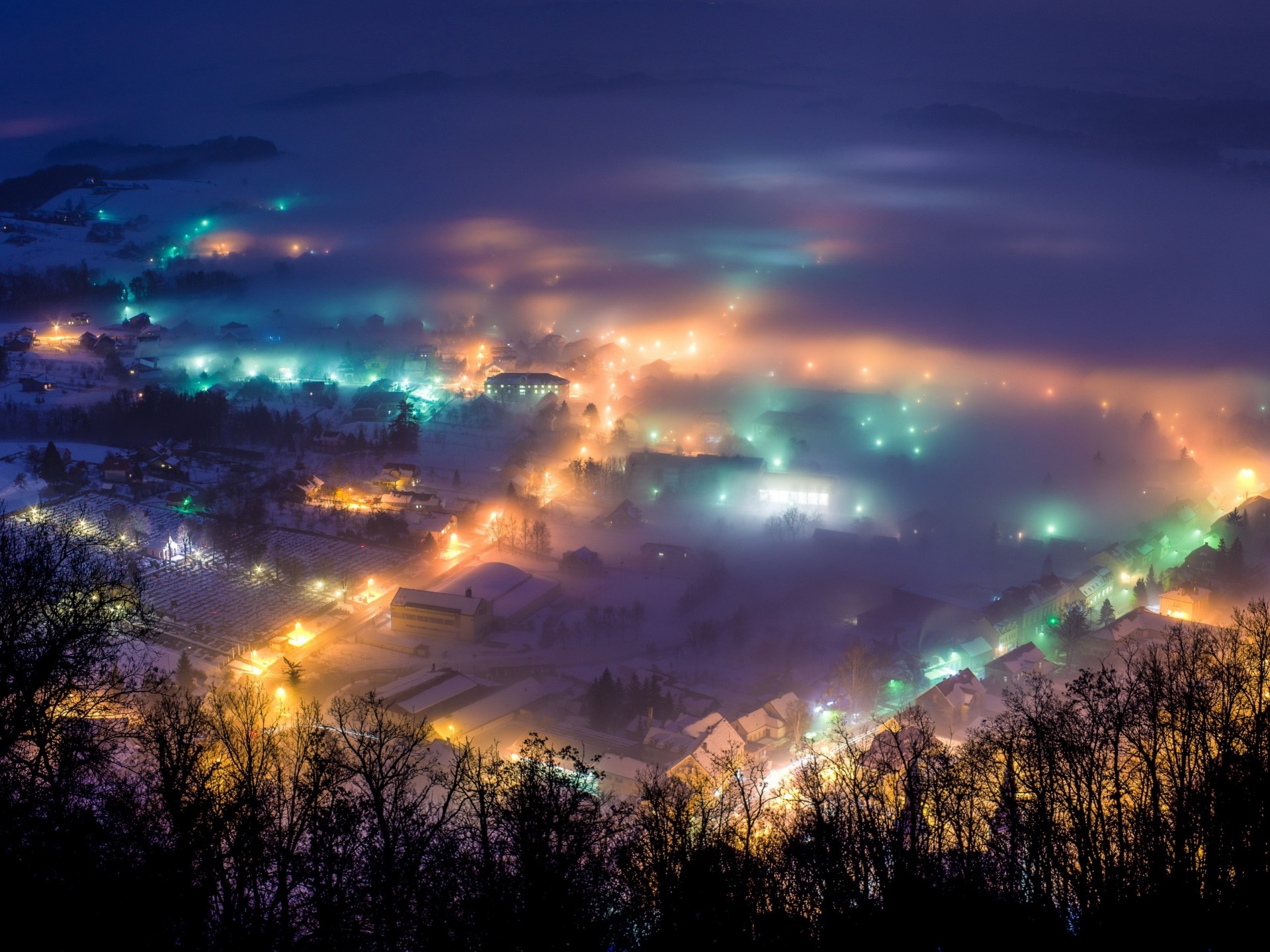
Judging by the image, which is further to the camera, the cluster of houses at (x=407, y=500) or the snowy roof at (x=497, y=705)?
the cluster of houses at (x=407, y=500)

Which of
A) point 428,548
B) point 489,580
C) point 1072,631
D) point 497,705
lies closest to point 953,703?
point 1072,631

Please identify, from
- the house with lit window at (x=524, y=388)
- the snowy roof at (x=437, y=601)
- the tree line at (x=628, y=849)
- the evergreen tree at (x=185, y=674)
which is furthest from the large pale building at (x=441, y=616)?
the house with lit window at (x=524, y=388)

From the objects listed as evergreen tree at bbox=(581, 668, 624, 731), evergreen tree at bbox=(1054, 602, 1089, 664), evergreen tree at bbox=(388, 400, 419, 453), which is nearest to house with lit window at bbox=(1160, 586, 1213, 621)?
evergreen tree at bbox=(1054, 602, 1089, 664)

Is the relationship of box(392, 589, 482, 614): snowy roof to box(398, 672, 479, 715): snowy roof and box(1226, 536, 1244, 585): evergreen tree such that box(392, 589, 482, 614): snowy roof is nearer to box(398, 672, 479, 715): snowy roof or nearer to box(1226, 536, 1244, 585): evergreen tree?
box(398, 672, 479, 715): snowy roof

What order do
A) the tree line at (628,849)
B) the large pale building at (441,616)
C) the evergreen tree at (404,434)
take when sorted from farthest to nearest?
the evergreen tree at (404,434) → the large pale building at (441,616) → the tree line at (628,849)

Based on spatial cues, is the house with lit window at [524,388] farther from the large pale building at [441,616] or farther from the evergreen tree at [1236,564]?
the evergreen tree at [1236,564]

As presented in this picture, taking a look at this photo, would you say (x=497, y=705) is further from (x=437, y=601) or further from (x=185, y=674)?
(x=185, y=674)

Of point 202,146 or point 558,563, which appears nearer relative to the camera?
point 558,563

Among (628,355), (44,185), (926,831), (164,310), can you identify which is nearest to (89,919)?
(926,831)

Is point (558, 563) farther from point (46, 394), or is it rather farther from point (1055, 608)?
point (46, 394)
